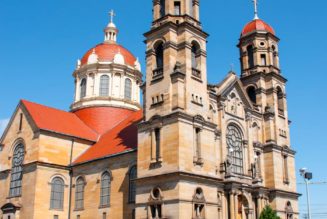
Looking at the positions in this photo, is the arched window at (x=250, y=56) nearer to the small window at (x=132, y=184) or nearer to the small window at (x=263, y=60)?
the small window at (x=263, y=60)

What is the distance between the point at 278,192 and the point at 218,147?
915 cm

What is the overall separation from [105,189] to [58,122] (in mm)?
11022

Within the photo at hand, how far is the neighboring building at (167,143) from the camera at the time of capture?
36031mm

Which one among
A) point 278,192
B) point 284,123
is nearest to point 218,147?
point 278,192

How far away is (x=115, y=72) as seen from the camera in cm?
5838

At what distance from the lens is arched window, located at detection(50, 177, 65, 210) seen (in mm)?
45178

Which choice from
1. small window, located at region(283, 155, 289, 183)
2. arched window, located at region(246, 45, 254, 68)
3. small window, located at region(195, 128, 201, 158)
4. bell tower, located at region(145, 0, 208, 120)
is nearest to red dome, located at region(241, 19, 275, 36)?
arched window, located at region(246, 45, 254, 68)

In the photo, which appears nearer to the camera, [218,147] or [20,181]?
[218,147]

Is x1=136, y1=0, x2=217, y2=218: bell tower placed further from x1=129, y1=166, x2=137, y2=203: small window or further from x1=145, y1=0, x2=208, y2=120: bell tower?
x1=129, y1=166, x2=137, y2=203: small window

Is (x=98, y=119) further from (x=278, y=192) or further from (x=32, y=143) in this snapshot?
(x=278, y=192)

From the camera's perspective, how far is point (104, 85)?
190ft

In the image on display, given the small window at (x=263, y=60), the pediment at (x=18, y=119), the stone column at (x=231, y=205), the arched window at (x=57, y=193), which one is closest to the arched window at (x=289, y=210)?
the stone column at (x=231, y=205)

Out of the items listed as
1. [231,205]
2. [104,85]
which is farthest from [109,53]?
[231,205]

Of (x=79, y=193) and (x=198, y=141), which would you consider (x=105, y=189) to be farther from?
(x=198, y=141)
